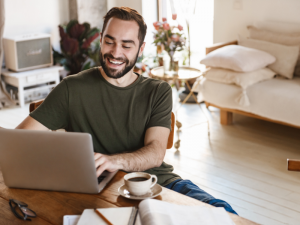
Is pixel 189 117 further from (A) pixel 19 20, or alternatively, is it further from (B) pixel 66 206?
(B) pixel 66 206

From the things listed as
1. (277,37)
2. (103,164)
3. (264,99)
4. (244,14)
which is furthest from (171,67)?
(103,164)

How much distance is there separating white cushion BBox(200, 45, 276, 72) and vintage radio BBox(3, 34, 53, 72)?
7.09ft

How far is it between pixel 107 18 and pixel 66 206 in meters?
0.89

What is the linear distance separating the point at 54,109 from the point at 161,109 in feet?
1.51

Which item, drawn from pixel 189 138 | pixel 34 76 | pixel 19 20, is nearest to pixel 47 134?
pixel 189 138

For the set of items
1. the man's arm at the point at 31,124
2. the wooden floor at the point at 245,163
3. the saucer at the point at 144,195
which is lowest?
the wooden floor at the point at 245,163

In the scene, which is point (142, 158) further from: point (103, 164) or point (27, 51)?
point (27, 51)

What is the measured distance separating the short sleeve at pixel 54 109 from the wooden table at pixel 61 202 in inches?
16.2

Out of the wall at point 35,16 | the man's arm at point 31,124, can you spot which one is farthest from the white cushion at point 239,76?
the wall at point 35,16

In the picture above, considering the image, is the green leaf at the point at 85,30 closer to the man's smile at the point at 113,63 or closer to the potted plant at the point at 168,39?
the potted plant at the point at 168,39

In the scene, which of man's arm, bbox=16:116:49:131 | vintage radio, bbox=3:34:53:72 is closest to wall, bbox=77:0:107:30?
vintage radio, bbox=3:34:53:72

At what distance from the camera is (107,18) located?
5.63 feet

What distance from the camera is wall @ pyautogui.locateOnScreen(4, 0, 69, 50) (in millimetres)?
4824

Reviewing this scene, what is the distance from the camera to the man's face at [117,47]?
65.5 inches
